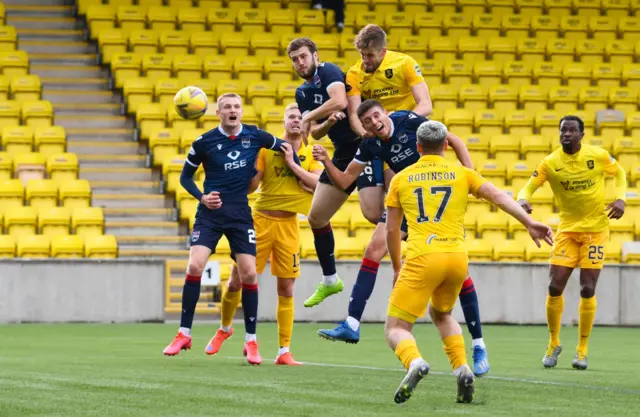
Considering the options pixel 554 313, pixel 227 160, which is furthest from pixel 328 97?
pixel 554 313

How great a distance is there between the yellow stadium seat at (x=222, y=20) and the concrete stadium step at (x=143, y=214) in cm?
565

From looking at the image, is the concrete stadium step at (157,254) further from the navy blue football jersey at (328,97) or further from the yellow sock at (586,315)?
the yellow sock at (586,315)

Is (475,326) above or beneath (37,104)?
beneath

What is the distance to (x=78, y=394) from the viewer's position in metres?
7.70

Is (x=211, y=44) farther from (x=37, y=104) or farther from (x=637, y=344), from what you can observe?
(x=637, y=344)

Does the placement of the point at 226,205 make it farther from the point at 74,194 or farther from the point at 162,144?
the point at 162,144

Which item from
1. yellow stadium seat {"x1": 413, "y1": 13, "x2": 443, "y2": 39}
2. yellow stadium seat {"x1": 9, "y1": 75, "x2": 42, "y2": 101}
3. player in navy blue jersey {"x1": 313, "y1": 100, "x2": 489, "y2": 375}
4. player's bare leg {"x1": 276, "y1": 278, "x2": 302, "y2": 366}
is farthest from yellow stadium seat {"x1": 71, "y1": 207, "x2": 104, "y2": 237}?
player in navy blue jersey {"x1": 313, "y1": 100, "x2": 489, "y2": 375}

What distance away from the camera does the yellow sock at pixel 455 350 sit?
25.5 ft

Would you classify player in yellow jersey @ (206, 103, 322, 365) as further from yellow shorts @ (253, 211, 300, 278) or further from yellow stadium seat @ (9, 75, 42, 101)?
yellow stadium seat @ (9, 75, 42, 101)

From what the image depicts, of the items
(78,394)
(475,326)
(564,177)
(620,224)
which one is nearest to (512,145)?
(620,224)

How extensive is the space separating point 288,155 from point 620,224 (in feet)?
36.4

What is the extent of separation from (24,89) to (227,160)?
1275 centimetres

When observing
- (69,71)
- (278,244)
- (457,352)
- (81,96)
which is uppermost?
(69,71)

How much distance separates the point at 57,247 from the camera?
1886cm
